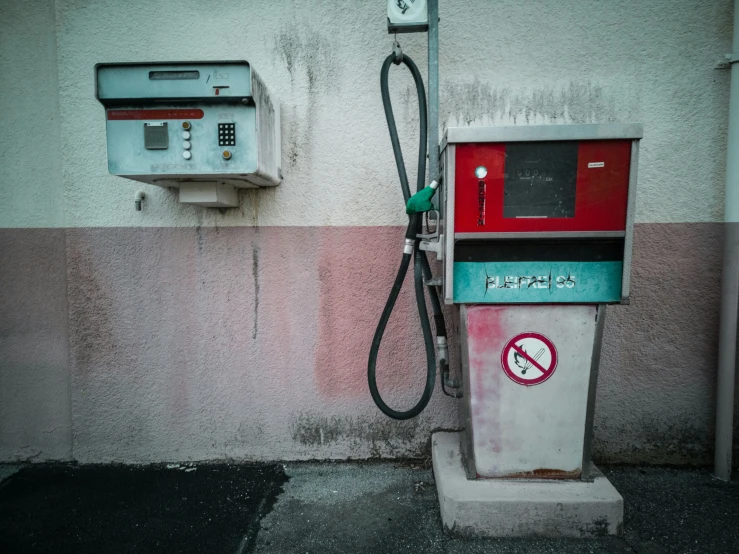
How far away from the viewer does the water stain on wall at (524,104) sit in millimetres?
2475

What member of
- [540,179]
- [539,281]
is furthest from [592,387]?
[540,179]

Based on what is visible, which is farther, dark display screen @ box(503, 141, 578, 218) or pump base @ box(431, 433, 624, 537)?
pump base @ box(431, 433, 624, 537)

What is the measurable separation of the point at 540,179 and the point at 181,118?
1653mm

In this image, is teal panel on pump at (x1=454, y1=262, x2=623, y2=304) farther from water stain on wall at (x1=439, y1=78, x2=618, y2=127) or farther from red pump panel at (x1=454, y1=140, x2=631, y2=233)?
water stain on wall at (x1=439, y1=78, x2=618, y2=127)

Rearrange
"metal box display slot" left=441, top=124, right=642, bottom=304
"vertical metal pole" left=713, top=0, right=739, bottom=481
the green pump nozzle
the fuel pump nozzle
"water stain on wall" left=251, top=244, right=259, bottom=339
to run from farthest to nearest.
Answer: "water stain on wall" left=251, top=244, right=259, bottom=339
"vertical metal pole" left=713, top=0, right=739, bottom=481
the fuel pump nozzle
the green pump nozzle
"metal box display slot" left=441, top=124, right=642, bottom=304

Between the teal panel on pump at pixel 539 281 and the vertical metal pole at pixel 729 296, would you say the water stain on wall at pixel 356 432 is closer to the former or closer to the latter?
the teal panel on pump at pixel 539 281

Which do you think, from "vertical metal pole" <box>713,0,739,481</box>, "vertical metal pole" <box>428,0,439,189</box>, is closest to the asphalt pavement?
"vertical metal pole" <box>713,0,739,481</box>

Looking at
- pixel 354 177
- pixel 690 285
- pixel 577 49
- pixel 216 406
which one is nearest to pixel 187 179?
pixel 354 177

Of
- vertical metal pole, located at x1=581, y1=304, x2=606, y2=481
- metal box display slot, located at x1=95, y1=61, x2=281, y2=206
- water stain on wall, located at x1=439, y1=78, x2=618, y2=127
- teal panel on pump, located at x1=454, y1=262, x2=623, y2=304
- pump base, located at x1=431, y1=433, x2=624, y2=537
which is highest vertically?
water stain on wall, located at x1=439, y1=78, x2=618, y2=127

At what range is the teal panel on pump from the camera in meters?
1.90

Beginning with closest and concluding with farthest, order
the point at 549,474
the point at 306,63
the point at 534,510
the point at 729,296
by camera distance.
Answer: the point at 534,510, the point at 549,474, the point at 729,296, the point at 306,63

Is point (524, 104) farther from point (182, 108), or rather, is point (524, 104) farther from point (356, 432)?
point (356, 432)

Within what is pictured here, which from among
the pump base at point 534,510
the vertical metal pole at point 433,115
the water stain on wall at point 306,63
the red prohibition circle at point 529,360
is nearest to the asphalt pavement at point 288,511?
the pump base at point 534,510

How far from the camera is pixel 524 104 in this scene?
249cm
